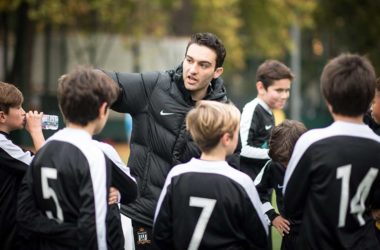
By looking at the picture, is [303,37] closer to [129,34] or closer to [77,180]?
[129,34]

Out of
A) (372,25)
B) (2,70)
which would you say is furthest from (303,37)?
(2,70)

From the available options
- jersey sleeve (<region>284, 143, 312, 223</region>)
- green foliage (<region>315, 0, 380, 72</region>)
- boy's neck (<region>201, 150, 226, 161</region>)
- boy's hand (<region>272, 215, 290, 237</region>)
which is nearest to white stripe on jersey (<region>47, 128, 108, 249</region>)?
boy's neck (<region>201, 150, 226, 161</region>)

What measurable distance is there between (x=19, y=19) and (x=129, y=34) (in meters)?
4.57

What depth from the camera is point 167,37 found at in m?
32.4

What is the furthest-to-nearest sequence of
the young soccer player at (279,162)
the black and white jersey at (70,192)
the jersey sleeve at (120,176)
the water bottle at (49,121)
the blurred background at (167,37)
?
the blurred background at (167,37) → the young soccer player at (279,162) → the water bottle at (49,121) → the jersey sleeve at (120,176) → the black and white jersey at (70,192)

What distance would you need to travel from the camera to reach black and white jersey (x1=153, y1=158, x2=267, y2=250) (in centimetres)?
449

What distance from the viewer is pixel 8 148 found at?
5.21m

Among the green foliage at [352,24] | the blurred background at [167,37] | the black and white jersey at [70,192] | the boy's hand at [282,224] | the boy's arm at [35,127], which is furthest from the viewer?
the green foliage at [352,24]

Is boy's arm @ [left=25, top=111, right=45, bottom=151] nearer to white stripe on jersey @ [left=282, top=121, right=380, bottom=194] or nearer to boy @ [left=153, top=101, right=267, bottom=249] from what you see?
boy @ [left=153, top=101, right=267, bottom=249]

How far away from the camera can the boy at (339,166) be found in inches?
173

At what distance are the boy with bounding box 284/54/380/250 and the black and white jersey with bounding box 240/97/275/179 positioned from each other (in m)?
2.22

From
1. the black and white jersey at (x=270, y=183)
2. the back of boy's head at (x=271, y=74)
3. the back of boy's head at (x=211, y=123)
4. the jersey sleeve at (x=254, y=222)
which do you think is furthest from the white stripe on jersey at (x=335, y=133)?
the back of boy's head at (x=271, y=74)

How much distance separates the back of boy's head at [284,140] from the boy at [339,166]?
1069 mm

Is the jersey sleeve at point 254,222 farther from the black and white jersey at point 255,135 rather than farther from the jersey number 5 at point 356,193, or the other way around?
the black and white jersey at point 255,135
